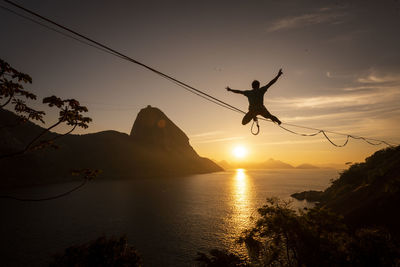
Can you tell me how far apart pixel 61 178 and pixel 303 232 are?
14700 cm

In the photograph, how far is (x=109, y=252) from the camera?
1872cm

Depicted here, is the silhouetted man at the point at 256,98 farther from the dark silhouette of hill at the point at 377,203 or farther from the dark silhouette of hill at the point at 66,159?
the dark silhouette of hill at the point at 66,159

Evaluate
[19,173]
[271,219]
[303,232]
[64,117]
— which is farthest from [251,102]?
[19,173]

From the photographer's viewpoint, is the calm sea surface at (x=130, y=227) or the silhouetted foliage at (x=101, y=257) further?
the calm sea surface at (x=130, y=227)

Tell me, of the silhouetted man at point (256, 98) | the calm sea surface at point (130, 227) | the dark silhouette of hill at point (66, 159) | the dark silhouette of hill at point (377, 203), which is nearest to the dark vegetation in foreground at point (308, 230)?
the dark silhouette of hill at point (377, 203)

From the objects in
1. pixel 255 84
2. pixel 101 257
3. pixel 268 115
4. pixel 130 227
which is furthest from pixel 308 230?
pixel 130 227

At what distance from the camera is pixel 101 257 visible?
1812 cm

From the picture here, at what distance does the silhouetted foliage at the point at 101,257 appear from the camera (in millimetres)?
17641

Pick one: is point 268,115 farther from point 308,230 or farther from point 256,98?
point 308,230

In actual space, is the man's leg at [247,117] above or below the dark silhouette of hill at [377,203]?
above

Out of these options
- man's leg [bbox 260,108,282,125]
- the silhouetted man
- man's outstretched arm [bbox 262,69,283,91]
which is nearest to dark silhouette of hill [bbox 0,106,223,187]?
the silhouetted man

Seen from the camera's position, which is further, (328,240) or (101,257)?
(101,257)

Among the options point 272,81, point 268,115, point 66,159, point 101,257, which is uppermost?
point 272,81

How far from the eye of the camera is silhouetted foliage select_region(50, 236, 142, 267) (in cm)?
1764
